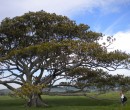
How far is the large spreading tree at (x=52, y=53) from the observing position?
41031mm

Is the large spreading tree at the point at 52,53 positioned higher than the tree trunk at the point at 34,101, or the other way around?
the large spreading tree at the point at 52,53

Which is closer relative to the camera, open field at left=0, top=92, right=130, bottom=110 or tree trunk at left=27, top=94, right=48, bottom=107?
open field at left=0, top=92, right=130, bottom=110

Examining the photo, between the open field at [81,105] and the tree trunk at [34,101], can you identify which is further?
the tree trunk at [34,101]

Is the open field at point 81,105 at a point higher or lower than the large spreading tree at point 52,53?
lower

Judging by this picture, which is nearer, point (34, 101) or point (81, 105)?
point (34, 101)

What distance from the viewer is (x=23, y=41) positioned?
152 ft

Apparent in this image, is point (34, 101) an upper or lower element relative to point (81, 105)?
upper

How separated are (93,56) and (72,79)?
8.71 metres

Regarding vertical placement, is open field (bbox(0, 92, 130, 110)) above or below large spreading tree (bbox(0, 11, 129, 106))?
below

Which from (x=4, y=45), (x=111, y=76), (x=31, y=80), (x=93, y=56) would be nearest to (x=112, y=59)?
(x=93, y=56)

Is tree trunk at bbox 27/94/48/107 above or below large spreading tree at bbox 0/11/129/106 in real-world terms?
below

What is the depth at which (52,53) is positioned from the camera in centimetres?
4194

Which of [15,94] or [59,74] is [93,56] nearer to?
[59,74]

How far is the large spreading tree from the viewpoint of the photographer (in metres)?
41.0
